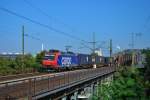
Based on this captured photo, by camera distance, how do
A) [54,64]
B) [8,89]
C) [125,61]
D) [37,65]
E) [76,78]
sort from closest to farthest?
[8,89] < [76,78] < [54,64] < [37,65] < [125,61]

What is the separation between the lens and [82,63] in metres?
80.6

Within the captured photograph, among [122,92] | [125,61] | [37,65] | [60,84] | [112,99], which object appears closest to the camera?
[60,84]

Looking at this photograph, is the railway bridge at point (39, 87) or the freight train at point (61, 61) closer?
the railway bridge at point (39, 87)

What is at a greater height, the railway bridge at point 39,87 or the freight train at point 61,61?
the freight train at point 61,61

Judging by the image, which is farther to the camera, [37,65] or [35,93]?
[37,65]

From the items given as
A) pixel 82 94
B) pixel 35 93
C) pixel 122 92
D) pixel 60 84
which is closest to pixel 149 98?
pixel 122 92

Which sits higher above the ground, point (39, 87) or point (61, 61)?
point (61, 61)

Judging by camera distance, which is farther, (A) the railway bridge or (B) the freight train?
(B) the freight train

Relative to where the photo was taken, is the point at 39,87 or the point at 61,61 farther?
the point at 61,61

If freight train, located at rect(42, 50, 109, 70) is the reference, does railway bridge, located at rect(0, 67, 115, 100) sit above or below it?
below

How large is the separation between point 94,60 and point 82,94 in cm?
5123

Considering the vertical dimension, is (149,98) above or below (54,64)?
below

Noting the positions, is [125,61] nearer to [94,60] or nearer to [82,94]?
[94,60]

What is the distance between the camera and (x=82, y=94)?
1642 inches
